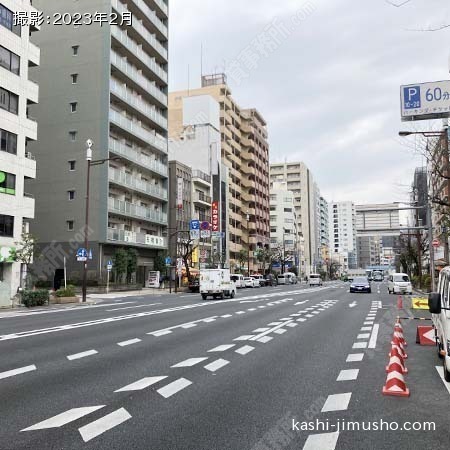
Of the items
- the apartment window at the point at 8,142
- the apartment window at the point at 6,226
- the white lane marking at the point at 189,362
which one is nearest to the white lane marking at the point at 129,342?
the white lane marking at the point at 189,362

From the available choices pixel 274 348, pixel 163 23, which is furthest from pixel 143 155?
pixel 274 348

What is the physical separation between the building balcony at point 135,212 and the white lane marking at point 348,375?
1551 inches

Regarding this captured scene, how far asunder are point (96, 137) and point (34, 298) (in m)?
22.9

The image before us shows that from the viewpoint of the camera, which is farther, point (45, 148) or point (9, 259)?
point (45, 148)

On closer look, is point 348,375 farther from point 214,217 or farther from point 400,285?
point 214,217

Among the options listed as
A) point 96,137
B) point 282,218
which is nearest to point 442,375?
point 96,137

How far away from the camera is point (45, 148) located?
1887 inches

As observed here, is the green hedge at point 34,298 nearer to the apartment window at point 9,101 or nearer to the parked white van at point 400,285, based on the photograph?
Answer: the apartment window at point 9,101

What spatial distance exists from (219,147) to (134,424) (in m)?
79.7

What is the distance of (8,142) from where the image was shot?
34062 mm

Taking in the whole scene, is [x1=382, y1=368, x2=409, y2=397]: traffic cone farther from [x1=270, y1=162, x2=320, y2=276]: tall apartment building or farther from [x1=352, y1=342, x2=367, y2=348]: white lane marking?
[x1=270, y1=162, x2=320, y2=276]: tall apartment building

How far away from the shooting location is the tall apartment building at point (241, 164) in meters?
89.7

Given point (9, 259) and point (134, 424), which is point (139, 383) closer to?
point (134, 424)

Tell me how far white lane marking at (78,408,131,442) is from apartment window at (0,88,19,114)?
3267cm
